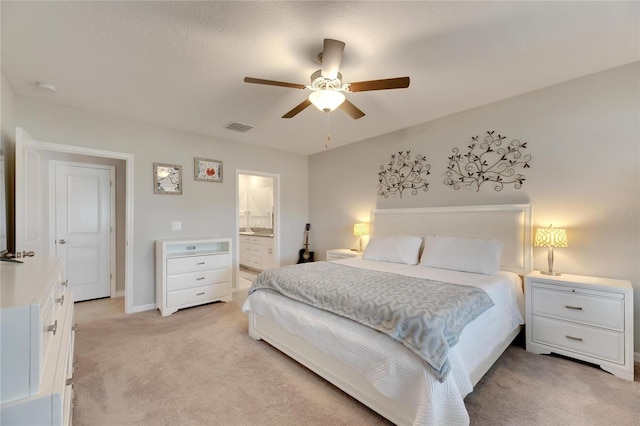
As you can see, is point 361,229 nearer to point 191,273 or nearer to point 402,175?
point 402,175

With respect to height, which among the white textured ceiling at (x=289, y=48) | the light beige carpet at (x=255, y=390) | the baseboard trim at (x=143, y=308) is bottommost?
the light beige carpet at (x=255, y=390)

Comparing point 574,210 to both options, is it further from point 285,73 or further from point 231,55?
point 231,55

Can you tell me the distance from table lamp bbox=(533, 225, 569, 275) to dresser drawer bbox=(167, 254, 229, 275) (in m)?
3.79

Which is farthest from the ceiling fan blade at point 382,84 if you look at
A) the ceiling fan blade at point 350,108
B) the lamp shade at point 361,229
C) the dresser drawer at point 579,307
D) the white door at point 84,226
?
the white door at point 84,226

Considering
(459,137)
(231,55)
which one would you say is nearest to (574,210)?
(459,137)

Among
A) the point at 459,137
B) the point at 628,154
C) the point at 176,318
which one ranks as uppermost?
the point at 459,137

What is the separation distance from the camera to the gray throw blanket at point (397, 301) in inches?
60.7

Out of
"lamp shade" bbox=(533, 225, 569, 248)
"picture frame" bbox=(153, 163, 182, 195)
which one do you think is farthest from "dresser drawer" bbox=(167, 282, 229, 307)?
"lamp shade" bbox=(533, 225, 569, 248)

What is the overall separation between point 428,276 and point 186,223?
334cm

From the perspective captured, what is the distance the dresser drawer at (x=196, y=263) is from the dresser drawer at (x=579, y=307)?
370 centimetres

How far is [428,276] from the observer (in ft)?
8.86

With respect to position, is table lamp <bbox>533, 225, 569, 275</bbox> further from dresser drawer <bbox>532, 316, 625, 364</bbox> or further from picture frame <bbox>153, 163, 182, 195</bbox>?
picture frame <bbox>153, 163, 182, 195</bbox>

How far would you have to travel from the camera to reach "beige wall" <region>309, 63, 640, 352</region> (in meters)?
2.46

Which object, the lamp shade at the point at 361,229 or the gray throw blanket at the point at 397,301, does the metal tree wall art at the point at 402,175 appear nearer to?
the lamp shade at the point at 361,229
